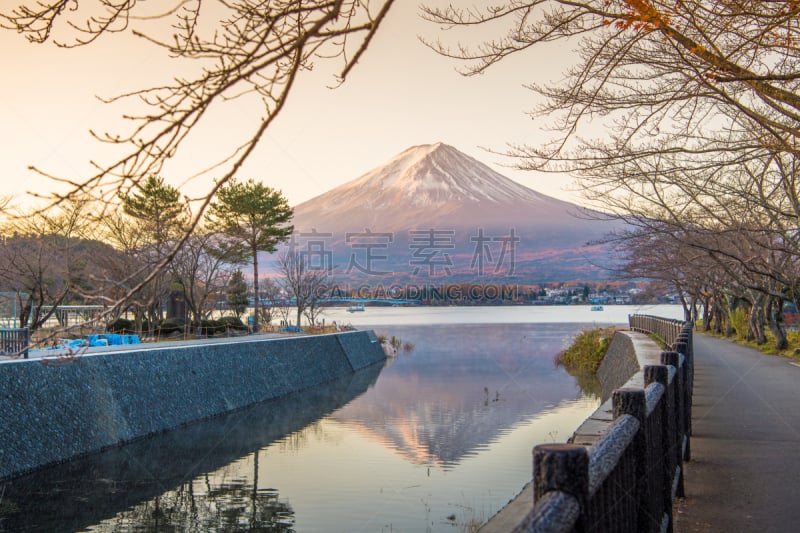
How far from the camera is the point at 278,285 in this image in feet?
219

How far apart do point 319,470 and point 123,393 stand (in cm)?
510

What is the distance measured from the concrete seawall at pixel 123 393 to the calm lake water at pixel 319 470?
431mm

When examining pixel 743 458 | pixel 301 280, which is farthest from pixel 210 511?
pixel 301 280

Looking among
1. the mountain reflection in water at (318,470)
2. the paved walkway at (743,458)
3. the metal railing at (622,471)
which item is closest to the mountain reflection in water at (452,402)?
the mountain reflection in water at (318,470)

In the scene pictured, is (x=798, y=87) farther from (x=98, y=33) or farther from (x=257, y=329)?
(x=257, y=329)

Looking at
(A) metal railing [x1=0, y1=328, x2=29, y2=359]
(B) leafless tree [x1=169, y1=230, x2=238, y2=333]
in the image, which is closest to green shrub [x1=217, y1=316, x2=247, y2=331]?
(B) leafless tree [x1=169, y1=230, x2=238, y2=333]

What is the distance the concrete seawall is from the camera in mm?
14750

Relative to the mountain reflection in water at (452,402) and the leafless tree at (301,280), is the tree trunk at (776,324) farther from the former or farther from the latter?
the leafless tree at (301,280)

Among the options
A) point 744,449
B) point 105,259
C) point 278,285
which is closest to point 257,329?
point 105,259

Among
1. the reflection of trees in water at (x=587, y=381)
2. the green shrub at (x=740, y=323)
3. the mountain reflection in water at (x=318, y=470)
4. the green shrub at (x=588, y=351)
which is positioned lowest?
the mountain reflection in water at (x=318, y=470)

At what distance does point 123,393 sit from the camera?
61.2 feet

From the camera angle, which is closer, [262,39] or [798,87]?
[262,39]

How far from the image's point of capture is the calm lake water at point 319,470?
42.1ft

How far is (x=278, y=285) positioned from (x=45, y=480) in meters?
52.4
